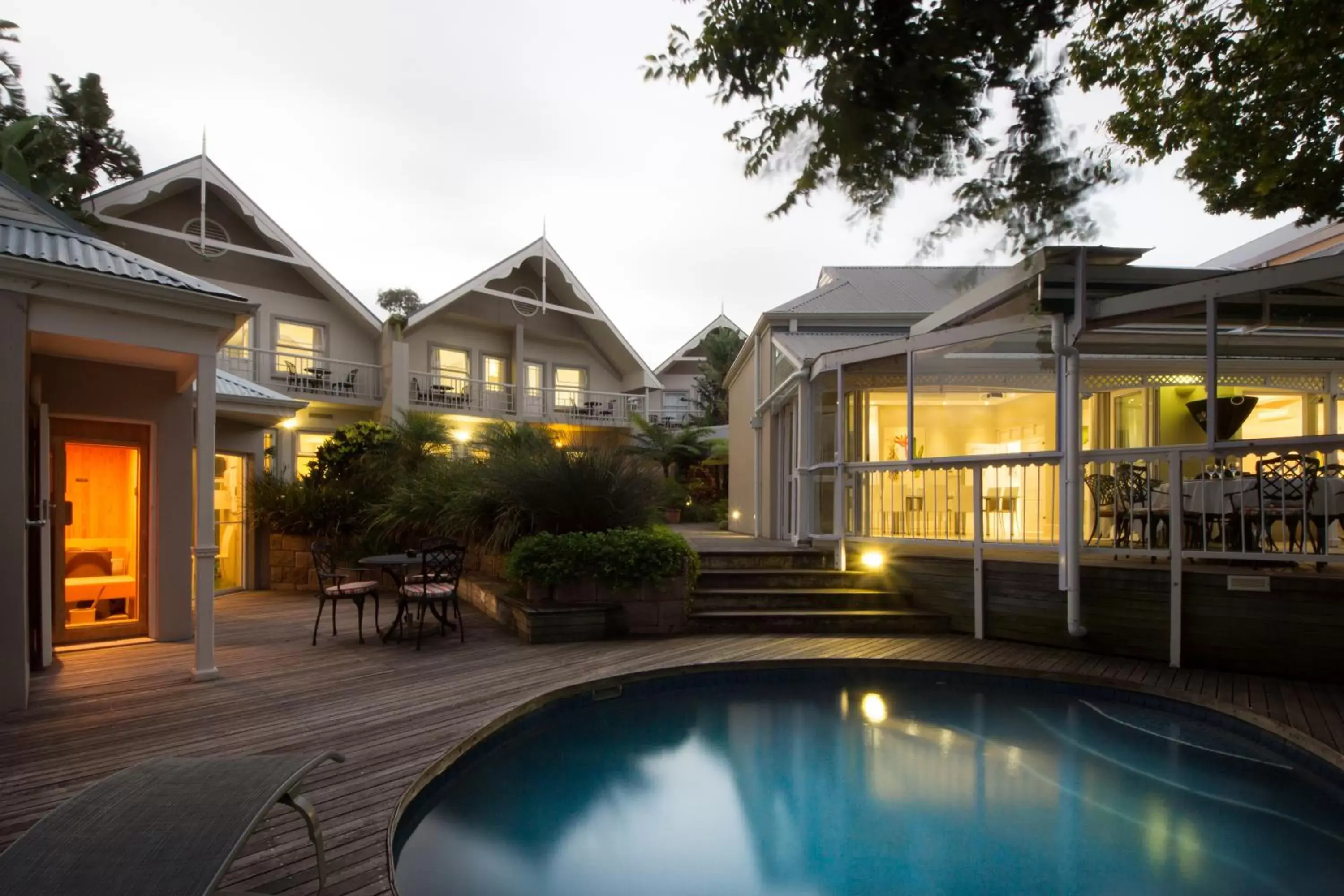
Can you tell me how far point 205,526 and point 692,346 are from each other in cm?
2540

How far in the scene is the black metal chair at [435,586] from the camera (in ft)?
23.6

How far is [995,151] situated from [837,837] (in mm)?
3403

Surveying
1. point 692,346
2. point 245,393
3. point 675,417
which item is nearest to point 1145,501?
point 245,393

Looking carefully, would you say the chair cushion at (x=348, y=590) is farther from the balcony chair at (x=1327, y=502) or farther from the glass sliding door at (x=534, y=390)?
the glass sliding door at (x=534, y=390)

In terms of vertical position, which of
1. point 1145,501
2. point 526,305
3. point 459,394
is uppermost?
point 526,305

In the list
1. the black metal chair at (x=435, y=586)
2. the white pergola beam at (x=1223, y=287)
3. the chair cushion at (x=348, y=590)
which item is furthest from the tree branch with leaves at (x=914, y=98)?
the chair cushion at (x=348, y=590)

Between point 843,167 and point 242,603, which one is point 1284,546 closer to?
point 843,167

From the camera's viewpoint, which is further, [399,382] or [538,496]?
[399,382]

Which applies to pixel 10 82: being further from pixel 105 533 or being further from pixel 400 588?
pixel 400 588

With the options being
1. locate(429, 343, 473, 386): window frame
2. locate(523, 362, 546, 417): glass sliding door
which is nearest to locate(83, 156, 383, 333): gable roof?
locate(429, 343, 473, 386): window frame

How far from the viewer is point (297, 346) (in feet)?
50.9

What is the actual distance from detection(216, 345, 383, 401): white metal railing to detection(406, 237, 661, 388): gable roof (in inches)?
59.6

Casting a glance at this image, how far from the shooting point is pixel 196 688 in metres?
5.59

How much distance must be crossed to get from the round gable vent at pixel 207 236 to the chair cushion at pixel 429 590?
417 inches
